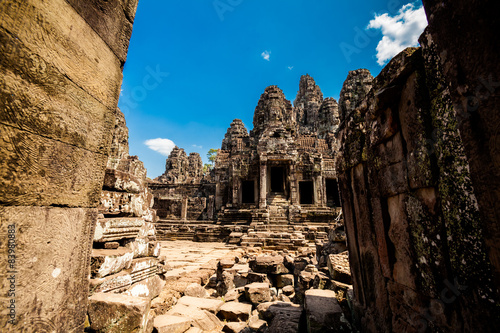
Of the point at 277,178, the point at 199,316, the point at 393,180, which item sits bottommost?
the point at 199,316

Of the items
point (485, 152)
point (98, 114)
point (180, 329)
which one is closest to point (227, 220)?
point (180, 329)

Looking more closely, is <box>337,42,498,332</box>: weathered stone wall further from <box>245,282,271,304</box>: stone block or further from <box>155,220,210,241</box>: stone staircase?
<box>155,220,210,241</box>: stone staircase

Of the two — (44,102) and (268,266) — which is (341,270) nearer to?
(268,266)

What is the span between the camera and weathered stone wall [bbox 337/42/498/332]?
3.70 ft

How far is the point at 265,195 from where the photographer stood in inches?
642

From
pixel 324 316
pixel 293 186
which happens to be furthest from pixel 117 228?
pixel 293 186

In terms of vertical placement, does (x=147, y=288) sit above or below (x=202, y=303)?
above

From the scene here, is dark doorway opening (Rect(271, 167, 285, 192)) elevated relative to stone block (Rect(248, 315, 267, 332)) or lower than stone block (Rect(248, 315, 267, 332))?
elevated

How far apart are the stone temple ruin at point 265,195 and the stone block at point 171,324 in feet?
26.4

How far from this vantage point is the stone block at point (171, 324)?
2328 mm

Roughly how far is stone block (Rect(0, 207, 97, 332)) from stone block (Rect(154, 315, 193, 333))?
876 mm

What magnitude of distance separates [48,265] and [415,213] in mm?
2441

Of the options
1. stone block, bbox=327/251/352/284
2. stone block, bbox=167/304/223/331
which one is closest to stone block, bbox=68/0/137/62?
stone block, bbox=167/304/223/331

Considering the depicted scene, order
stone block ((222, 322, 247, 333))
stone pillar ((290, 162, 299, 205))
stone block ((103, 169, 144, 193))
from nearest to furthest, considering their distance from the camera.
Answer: stone block ((222, 322, 247, 333)) < stone block ((103, 169, 144, 193)) < stone pillar ((290, 162, 299, 205))
